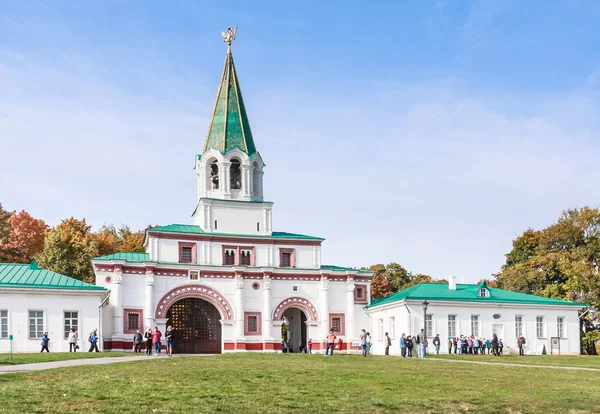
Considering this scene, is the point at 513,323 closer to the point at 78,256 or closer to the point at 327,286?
the point at 327,286

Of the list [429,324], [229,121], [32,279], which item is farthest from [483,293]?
[32,279]

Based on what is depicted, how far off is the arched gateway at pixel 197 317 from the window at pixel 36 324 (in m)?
8.38

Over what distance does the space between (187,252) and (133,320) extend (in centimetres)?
556

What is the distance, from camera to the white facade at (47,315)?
135 ft

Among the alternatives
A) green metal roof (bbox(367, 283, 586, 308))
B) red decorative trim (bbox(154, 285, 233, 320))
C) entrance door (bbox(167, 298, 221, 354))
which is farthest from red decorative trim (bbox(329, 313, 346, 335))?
entrance door (bbox(167, 298, 221, 354))

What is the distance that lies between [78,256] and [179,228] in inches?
600

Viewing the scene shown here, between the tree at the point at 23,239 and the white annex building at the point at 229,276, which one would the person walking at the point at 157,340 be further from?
the tree at the point at 23,239

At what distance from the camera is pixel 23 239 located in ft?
219

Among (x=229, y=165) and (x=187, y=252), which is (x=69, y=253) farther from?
(x=229, y=165)

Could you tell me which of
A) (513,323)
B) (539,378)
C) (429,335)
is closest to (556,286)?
(513,323)

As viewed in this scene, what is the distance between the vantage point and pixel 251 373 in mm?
21672

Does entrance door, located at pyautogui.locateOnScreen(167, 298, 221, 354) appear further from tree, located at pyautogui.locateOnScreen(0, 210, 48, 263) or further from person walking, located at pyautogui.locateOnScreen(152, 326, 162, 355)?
tree, located at pyautogui.locateOnScreen(0, 210, 48, 263)

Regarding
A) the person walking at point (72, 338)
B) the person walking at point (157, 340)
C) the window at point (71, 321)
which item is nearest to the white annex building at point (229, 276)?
the window at point (71, 321)

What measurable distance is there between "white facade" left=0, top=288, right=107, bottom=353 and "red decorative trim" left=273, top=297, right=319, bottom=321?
11798 mm
